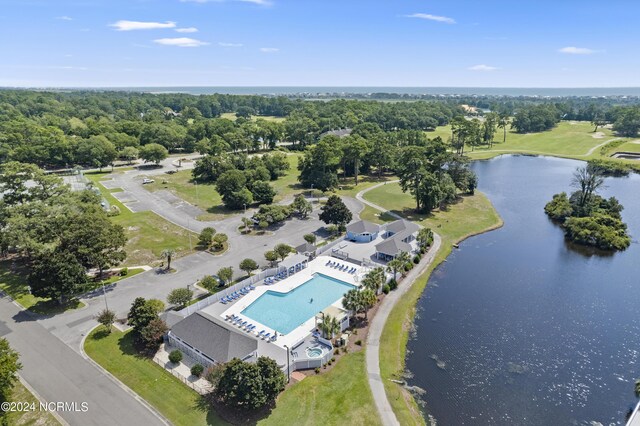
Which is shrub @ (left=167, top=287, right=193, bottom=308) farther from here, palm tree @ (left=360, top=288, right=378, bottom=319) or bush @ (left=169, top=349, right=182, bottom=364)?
palm tree @ (left=360, top=288, right=378, bottom=319)

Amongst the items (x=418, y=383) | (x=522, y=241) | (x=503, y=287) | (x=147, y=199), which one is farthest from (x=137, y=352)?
(x=522, y=241)

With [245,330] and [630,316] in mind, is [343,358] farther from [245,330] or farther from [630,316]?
[630,316]

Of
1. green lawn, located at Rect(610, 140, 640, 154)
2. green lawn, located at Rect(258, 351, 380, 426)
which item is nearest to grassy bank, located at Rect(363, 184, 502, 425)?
green lawn, located at Rect(258, 351, 380, 426)

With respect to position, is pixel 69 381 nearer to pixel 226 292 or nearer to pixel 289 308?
pixel 226 292

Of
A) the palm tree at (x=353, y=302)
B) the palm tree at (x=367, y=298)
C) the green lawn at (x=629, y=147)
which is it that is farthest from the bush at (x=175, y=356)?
the green lawn at (x=629, y=147)

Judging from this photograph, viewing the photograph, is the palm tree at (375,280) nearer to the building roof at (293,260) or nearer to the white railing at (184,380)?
the building roof at (293,260)
